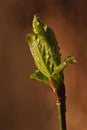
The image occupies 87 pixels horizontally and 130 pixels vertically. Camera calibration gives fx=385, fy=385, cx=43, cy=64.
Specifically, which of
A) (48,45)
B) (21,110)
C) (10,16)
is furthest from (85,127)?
(48,45)

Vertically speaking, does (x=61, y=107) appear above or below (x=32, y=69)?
below

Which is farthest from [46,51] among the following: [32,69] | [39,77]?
[32,69]

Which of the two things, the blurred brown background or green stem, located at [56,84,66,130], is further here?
the blurred brown background

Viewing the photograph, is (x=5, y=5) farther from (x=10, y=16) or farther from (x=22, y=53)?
(x=22, y=53)

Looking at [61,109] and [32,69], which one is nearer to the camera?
[61,109]

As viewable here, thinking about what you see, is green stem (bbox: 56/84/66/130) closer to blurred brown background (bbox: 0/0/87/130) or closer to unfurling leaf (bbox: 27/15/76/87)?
unfurling leaf (bbox: 27/15/76/87)

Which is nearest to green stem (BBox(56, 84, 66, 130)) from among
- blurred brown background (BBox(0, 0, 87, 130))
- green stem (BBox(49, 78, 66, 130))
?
green stem (BBox(49, 78, 66, 130))

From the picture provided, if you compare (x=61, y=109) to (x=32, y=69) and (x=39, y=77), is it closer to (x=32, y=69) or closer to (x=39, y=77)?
(x=39, y=77)

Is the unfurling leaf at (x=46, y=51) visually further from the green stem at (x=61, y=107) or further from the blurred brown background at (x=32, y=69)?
the blurred brown background at (x=32, y=69)
